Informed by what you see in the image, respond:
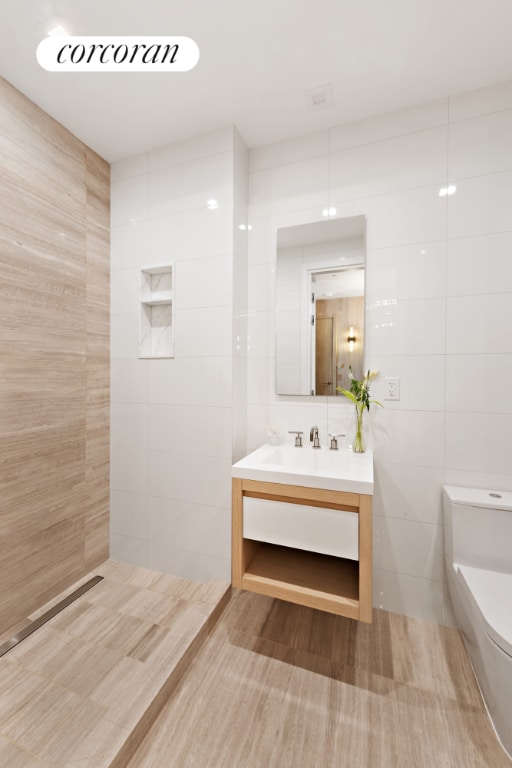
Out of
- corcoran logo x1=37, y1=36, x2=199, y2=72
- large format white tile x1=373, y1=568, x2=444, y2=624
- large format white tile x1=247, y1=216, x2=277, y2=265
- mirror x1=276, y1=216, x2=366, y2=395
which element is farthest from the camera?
large format white tile x1=247, y1=216, x2=277, y2=265

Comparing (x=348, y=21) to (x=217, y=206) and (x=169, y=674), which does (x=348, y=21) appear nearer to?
(x=217, y=206)

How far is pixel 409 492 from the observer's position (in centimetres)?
168

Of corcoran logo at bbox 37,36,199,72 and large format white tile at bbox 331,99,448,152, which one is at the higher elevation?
corcoran logo at bbox 37,36,199,72

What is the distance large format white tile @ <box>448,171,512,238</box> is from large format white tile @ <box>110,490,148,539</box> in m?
2.13

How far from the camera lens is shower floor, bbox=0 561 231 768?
104 cm

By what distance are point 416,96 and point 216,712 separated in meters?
2.65

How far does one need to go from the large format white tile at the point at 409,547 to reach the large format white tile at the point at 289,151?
6.31ft

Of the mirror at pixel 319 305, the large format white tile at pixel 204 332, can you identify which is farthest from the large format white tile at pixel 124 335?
the mirror at pixel 319 305

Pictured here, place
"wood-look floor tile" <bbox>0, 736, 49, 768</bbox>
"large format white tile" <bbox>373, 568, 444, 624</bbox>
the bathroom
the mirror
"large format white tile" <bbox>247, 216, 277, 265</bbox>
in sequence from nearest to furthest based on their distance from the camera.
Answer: "wood-look floor tile" <bbox>0, 736, 49, 768</bbox>, the bathroom, "large format white tile" <bbox>373, 568, 444, 624</bbox>, the mirror, "large format white tile" <bbox>247, 216, 277, 265</bbox>

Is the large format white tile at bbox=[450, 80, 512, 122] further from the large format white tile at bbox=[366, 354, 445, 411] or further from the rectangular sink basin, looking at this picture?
the rectangular sink basin

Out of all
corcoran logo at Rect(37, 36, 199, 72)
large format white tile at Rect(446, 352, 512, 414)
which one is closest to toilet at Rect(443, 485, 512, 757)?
large format white tile at Rect(446, 352, 512, 414)

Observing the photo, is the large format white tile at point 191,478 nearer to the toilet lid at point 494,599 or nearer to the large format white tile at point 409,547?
the large format white tile at point 409,547

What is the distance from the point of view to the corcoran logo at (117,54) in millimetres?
1350

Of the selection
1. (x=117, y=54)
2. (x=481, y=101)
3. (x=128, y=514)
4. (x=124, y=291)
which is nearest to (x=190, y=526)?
(x=128, y=514)
